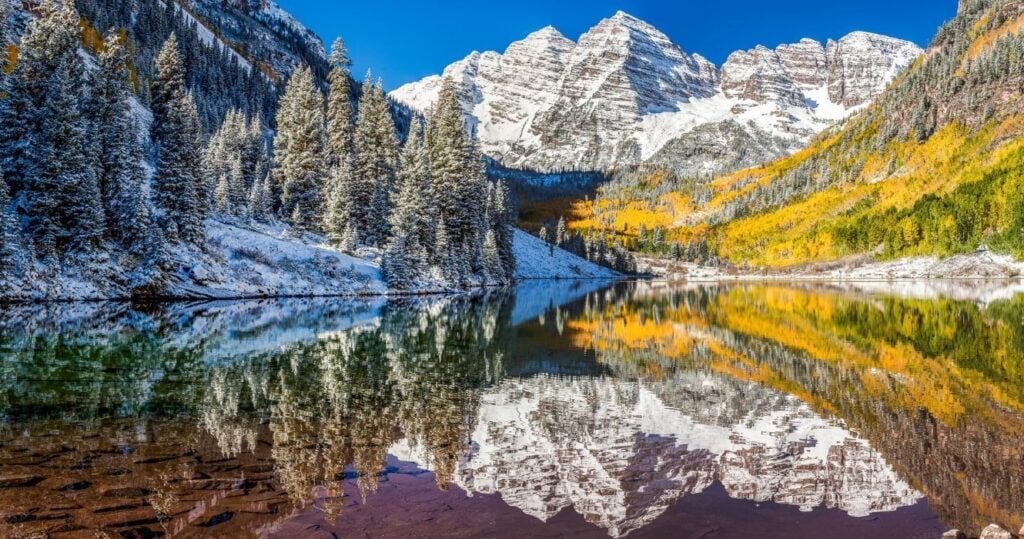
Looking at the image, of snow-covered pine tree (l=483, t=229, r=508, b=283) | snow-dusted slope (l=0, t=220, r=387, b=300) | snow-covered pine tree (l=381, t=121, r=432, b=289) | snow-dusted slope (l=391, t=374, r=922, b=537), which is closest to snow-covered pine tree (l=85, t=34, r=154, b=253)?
snow-dusted slope (l=0, t=220, r=387, b=300)

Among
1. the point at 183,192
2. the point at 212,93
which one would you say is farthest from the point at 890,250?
the point at 212,93

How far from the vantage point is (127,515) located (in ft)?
26.6

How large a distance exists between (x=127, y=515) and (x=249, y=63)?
204 m

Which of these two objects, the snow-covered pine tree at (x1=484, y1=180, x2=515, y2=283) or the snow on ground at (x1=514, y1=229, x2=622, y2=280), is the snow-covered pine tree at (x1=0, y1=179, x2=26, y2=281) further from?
the snow on ground at (x1=514, y1=229, x2=622, y2=280)

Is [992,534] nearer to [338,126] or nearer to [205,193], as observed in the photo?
[205,193]

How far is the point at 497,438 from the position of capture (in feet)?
43.2

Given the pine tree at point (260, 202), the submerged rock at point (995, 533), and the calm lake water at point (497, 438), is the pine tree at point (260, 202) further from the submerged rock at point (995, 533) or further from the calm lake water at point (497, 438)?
the submerged rock at point (995, 533)

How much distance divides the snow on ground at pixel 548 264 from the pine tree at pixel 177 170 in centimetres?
8445

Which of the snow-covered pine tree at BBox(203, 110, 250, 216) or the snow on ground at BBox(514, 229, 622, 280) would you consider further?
the snow on ground at BBox(514, 229, 622, 280)

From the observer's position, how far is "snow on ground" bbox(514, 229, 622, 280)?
144512mm

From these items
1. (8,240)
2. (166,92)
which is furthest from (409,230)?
(8,240)

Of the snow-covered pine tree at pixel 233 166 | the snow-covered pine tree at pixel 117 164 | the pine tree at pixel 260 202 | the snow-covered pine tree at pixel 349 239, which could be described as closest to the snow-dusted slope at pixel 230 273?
the snow-covered pine tree at pixel 349 239

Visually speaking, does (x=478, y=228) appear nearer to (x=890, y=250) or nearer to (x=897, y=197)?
(x=890, y=250)

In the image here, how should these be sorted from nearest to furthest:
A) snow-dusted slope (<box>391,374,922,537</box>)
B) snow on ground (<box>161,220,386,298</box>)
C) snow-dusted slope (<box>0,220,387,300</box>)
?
snow-dusted slope (<box>391,374,922,537</box>) → snow-dusted slope (<box>0,220,387,300</box>) → snow on ground (<box>161,220,386,298</box>)
